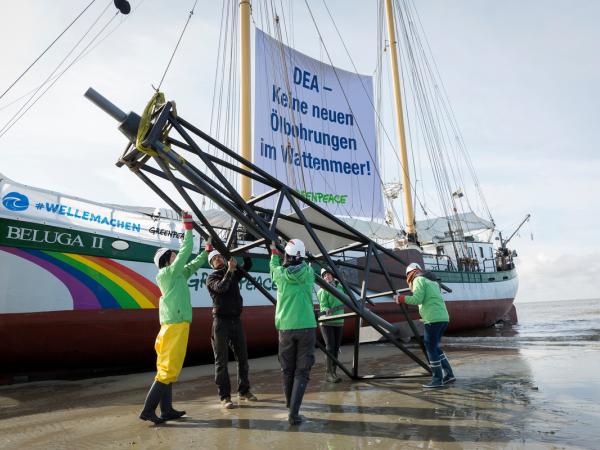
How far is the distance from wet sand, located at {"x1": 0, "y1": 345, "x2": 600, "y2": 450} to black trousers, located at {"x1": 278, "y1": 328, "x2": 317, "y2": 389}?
0.44 meters

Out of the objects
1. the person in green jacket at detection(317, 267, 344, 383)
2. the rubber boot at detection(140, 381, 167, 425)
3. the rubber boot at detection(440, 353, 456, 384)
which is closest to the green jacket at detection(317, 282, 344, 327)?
the person in green jacket at detection(317, 267, 344, 383)

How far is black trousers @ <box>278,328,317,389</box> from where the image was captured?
4.21m

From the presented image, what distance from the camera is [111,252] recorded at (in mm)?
8102

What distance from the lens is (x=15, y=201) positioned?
7.28 meters

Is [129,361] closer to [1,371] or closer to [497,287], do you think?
[1,371]

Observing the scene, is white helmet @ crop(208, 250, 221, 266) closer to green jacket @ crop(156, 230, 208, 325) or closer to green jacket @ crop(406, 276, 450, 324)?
green jacket @ crop(156, 230, 208, 325)

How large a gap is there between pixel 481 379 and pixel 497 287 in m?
16.3

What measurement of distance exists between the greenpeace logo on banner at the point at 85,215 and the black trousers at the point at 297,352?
5440mm

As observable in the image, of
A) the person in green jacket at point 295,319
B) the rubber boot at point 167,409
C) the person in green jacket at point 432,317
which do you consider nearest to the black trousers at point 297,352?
the person in green jacket at point 295,319

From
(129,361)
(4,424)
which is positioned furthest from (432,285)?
(129,361)

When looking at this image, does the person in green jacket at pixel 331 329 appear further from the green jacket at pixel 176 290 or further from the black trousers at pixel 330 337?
the green jacket at pixel 176 290

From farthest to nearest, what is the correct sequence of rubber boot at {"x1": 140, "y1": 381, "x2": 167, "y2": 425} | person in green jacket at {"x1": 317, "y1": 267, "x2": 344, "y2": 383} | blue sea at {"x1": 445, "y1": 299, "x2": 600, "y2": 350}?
blue sea at {"x1": 445, "y1": 299, "x2": 600, "y2": 350}
person in green jacket at {"x1": 317, "y1": 267, "x2": 344, "y2": 383}
rubber boot at {"x1": 140, "y1": 381, "x2": 167, "y2": 425}

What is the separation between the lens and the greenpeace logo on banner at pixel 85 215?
7.63 meters

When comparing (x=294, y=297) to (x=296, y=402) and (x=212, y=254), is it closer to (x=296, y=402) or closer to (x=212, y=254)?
(x=296, y=402)
